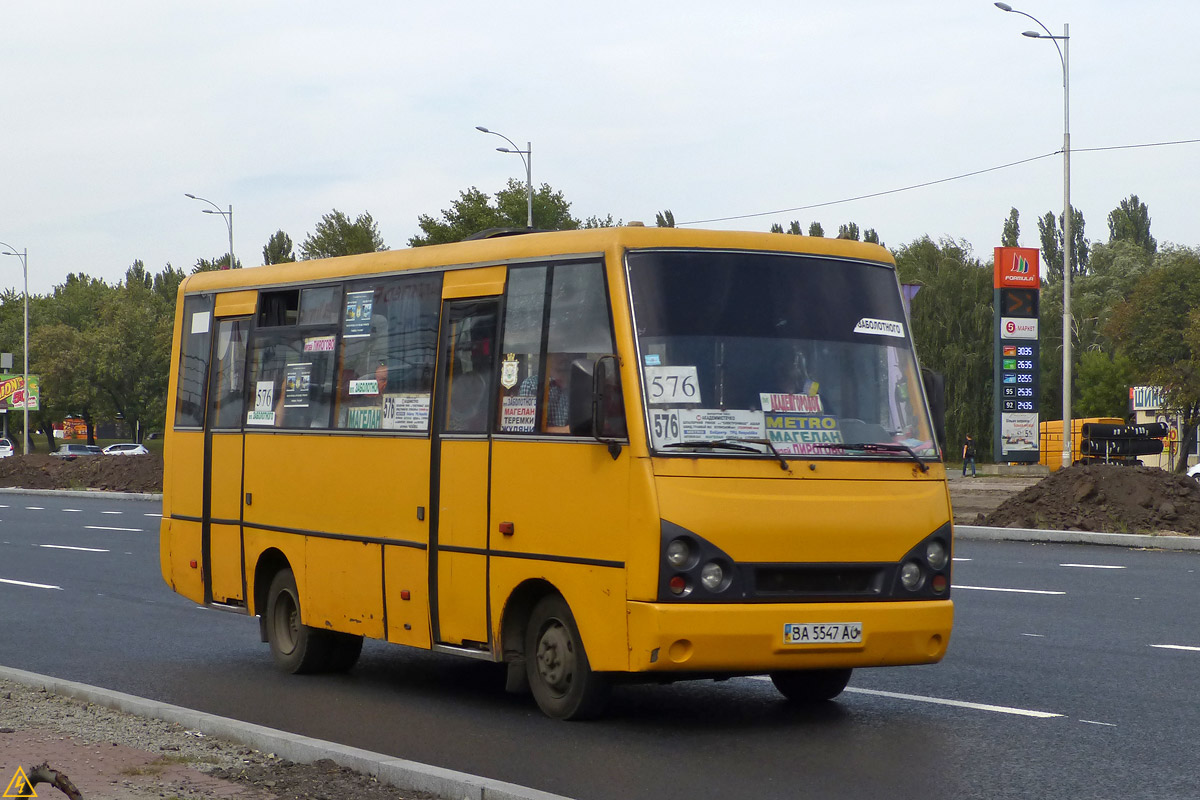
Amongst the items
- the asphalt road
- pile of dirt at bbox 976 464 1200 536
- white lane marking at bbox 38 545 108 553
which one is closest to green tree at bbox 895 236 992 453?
pile of dirt at bbox 976 464 1200 536

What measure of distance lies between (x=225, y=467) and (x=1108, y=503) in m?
17.4

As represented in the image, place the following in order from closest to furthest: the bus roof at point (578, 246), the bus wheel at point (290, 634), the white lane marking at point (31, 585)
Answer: the bus roof at point (578, 246), the bus wheel at point (290, 634), the white lane marking at point (31, 585)

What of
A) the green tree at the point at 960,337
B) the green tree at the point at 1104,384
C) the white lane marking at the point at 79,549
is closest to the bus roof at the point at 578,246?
the white lane marking at the point at 79,549

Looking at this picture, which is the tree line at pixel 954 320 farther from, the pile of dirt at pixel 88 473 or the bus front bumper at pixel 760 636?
the bus front bumper at pixel 760 636

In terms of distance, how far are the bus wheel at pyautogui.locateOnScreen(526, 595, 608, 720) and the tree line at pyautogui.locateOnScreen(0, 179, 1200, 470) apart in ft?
136

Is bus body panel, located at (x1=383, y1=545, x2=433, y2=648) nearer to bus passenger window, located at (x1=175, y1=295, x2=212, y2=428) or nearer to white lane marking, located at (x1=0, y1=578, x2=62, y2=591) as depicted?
bus passenger window, located at (x1=175, y1=295, x2=212, y2=428)

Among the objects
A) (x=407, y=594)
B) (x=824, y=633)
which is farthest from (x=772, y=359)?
(x=407, y=594)

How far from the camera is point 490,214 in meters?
72.9

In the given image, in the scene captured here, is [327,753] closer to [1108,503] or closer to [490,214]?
[1108,503]

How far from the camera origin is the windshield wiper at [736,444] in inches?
321

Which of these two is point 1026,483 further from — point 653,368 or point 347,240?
point 347,240

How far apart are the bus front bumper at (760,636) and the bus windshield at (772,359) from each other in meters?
0.80

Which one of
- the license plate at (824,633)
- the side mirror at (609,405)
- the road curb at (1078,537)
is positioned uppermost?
the side mirror at (609,405)

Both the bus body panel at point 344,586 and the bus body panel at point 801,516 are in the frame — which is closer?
the bus body panel at point 801,516
